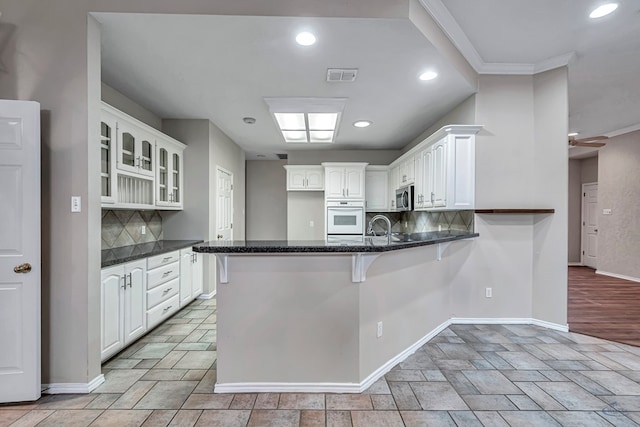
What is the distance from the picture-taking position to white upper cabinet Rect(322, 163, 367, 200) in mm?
5766

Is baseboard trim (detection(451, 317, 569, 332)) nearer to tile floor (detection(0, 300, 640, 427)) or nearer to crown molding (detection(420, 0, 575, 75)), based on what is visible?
tile floor (detection(0, 300, 640, 427))

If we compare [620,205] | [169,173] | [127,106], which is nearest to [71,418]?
[169,173]

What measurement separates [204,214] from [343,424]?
3.38 meters

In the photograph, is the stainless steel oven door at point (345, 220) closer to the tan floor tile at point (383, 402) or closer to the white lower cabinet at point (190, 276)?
the white lower cabinet at point (190, 276)

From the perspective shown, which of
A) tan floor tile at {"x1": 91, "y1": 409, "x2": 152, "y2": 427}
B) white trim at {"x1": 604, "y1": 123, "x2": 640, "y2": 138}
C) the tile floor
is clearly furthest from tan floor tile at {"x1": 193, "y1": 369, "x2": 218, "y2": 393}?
white trim at {"x1": 604, "y1": 123, "x2": 640, "y2": 138}

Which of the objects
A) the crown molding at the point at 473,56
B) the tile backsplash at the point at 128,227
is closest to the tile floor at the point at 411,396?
the tile backsplash at the point at 128,227

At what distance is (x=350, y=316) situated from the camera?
214 centimetres

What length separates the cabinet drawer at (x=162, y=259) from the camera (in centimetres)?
310

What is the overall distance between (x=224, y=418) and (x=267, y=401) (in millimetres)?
289

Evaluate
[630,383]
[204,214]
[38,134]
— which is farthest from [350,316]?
[204,214]

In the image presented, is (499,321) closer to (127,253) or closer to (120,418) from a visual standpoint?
(120,418)

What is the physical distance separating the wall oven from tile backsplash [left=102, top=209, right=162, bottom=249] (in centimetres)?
288

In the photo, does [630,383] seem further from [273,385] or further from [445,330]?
[273,385]

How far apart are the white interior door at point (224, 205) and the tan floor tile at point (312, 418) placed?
340 centimetres
